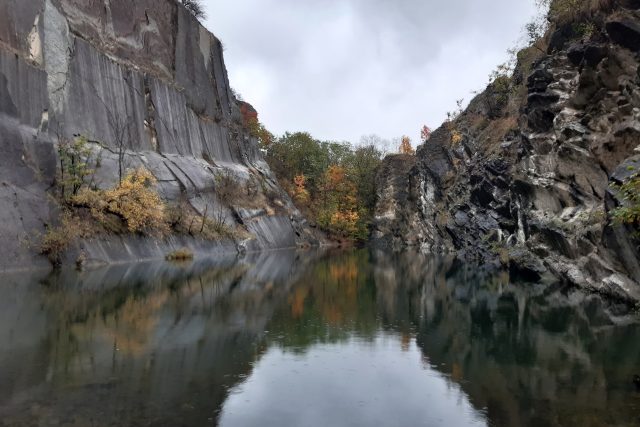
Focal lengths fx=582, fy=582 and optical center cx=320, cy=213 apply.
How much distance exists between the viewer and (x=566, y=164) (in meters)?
30.4

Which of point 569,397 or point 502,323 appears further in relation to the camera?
point 502,323

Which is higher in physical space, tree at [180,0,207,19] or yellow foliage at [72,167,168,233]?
tree at [180,0,207,19]

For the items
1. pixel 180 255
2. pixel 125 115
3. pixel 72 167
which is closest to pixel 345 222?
pixel 125 115

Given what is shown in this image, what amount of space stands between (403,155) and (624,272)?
7048 centimetres

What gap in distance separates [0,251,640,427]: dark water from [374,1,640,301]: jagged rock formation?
10.2 feet

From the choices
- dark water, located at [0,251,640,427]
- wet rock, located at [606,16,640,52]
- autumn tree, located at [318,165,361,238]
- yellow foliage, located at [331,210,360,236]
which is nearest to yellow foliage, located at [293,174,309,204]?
autumn tree, located at [318,165,361,238]

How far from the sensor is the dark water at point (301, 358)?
9.26 m

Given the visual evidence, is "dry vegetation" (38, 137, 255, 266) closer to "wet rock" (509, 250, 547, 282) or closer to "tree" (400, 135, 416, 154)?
"wet rock" (509, 250, 547, 282)

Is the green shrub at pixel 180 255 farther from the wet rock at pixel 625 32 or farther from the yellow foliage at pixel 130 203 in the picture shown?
the wet rock at pixel 625 32

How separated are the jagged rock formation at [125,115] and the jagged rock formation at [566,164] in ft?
74.7

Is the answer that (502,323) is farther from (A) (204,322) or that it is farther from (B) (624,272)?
(A) (204,322)

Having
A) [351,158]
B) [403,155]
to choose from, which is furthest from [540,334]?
[351,158]

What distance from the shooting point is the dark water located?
9.26 meters

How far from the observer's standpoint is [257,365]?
1234cm
